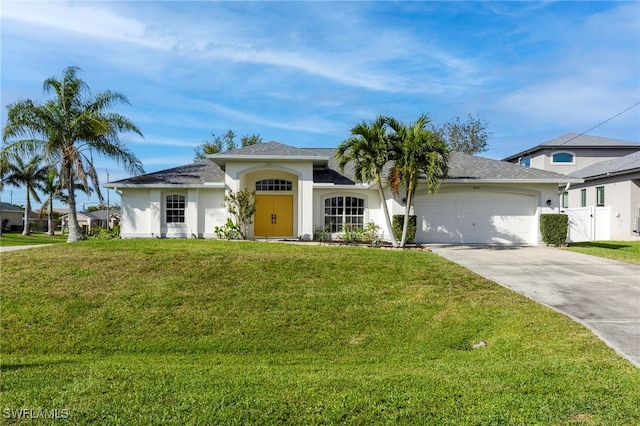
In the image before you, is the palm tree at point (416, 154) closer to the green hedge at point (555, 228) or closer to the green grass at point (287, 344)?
the green grass at point (287, 344)

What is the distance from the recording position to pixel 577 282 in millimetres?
9789

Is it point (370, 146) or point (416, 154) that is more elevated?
point (370, 146)

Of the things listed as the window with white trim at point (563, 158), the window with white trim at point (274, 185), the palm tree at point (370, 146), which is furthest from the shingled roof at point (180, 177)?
the window with white trim at point (563, 158)

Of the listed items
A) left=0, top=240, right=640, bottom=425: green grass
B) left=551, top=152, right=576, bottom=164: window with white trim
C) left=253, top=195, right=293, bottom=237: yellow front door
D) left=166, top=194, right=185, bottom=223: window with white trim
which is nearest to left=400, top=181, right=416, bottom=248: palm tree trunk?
left=0, top=240, right=640, bottom=425: green grass

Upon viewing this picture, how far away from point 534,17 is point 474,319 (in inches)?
450

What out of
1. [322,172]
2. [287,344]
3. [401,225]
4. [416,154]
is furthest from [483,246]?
[287,344]

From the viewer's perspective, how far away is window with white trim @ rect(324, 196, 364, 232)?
19312 mm

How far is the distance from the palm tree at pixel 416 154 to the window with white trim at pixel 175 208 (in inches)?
394

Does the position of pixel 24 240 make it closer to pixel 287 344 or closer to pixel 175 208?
pixel 175 208

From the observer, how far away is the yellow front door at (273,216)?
20.1 m

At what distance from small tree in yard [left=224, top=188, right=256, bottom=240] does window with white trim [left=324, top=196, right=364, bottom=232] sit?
3420 millimetres

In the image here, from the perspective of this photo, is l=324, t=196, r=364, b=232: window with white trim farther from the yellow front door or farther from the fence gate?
the fence gate

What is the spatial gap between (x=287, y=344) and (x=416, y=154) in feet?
32.4

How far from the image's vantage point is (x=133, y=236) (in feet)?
63.5
